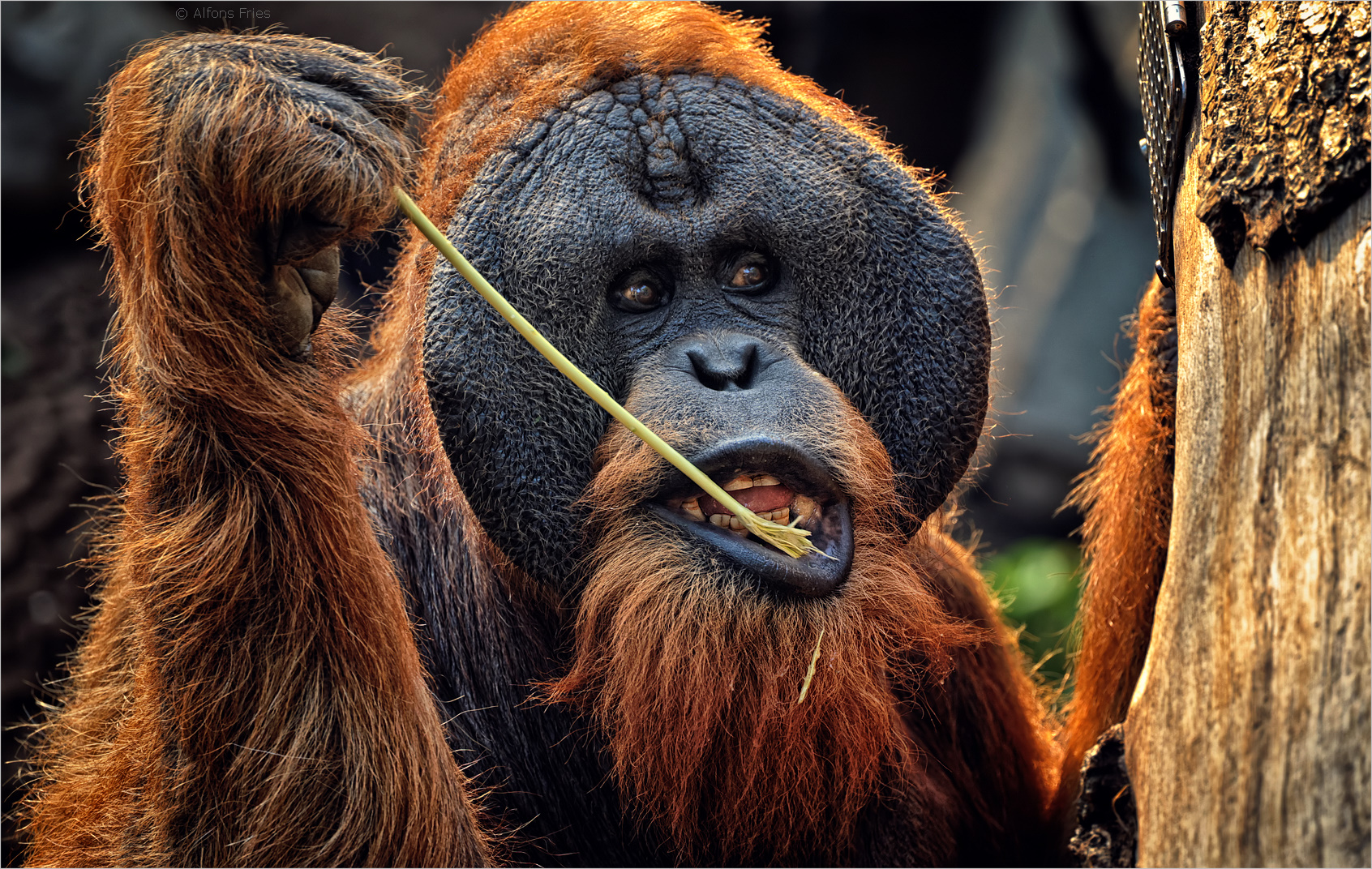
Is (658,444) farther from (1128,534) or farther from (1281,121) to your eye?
(1128,534)

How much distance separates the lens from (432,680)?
6.56 feet

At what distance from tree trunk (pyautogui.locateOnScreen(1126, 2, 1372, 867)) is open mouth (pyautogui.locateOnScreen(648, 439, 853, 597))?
1.57 feet

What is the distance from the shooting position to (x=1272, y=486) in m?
1.18

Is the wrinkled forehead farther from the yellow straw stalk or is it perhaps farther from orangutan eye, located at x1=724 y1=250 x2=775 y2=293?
the yellow straw stalk

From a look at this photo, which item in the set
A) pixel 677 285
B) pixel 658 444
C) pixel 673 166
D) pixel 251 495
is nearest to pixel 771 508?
pixel 658 444

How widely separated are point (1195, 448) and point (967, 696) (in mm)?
1259

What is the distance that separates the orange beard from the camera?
1.64 meters

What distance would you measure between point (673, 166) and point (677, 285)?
0.20 metres

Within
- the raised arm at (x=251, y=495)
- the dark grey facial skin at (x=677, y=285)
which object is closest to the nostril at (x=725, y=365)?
the dark grey facial skin at (x=677, y=285)

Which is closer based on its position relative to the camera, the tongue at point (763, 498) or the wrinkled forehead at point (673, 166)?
the tongue at point (763, 498)

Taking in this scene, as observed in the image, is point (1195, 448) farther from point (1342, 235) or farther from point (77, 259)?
Answer: point (77, 259)

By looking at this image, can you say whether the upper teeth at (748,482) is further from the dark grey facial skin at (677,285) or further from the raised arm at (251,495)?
the raised arm at (251,495)

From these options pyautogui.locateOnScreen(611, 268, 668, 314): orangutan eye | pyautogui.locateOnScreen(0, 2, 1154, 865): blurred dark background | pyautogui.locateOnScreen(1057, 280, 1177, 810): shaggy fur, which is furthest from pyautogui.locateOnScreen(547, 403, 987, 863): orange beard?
pyautogui.locateOnScreen(0, 2, 1154, 865): blurred dark background

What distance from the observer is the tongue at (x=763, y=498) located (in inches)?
65.2
